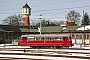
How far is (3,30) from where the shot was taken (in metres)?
64.1

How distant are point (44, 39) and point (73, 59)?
19485 millimetres

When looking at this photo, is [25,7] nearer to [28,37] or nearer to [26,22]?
[26,22]

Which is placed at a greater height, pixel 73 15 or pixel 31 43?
pixel 73 15

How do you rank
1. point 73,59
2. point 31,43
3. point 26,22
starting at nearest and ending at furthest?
point 73,59 → point 31,43 → point 26,22

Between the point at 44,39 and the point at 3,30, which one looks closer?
the point at 44,39

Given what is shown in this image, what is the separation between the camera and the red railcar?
3966 cm

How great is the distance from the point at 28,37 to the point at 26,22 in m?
55.9

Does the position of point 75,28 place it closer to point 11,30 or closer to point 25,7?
point 11,30

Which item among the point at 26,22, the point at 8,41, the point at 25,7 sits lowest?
the point at 8,41

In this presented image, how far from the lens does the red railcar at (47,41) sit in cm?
3966

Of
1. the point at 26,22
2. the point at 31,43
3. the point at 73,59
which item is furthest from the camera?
the point at 26,22

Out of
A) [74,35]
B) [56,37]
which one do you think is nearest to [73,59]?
[56,37]

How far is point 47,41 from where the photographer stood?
40.2 meters

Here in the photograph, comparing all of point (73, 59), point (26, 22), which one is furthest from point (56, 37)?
point (26, 22)
